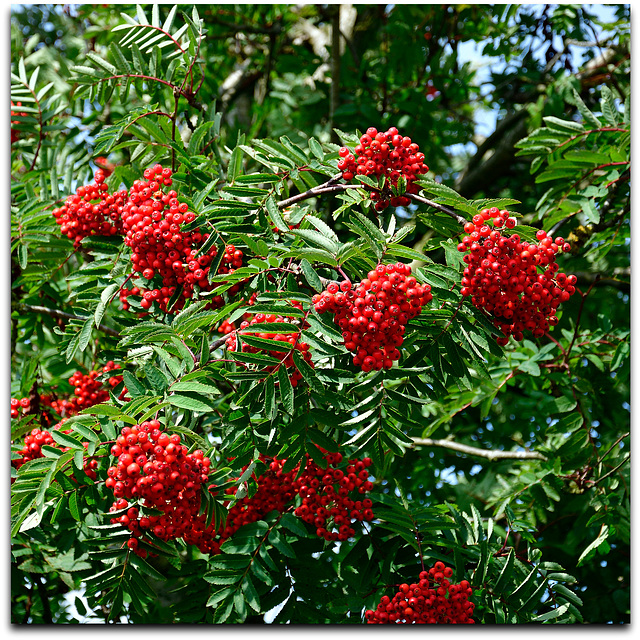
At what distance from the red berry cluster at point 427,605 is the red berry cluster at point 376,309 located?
0.89 m

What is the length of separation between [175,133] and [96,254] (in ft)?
2.06

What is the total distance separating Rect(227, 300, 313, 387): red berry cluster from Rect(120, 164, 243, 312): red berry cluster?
0.27 metres

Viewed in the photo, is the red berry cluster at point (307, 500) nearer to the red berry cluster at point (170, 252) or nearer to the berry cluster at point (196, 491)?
the berry cluster at point (196, 491)

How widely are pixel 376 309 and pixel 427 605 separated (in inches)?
43.7

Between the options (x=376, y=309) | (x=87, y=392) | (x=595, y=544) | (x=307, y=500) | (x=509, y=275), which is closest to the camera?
(x=376, y=309)

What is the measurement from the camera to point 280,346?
1.96 meters

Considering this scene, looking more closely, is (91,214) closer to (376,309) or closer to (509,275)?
(376,309)

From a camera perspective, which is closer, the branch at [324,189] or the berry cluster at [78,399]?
the branch at [324,189]

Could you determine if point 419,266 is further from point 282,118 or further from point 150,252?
point 282,118

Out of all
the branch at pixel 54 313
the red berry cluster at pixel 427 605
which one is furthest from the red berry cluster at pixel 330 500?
the branch at pixel 54 313

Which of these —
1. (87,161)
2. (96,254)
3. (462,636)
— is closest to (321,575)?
(462,636)

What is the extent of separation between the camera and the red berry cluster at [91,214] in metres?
2.69

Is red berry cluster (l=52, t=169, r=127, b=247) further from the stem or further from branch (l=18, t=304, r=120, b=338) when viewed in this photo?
the stem

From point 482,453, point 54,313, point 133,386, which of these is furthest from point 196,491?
point 482,453
